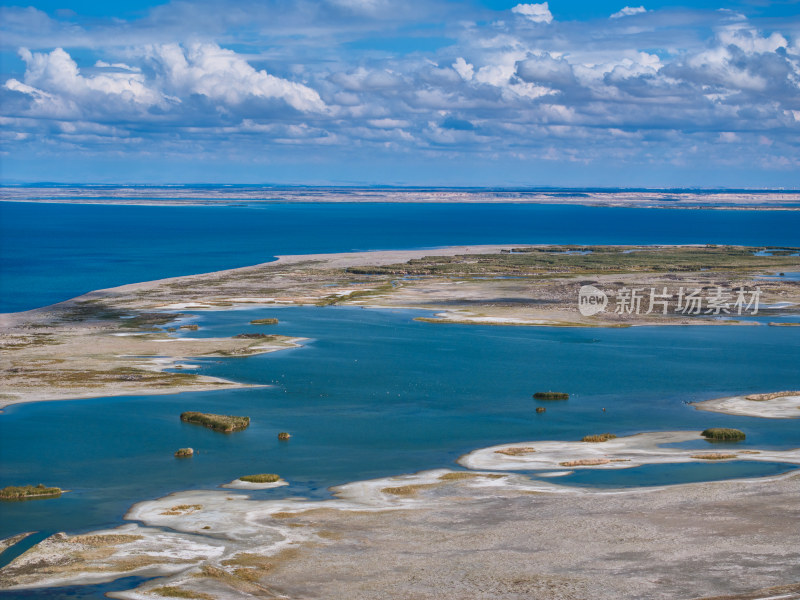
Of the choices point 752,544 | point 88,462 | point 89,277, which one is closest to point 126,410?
point 88,462

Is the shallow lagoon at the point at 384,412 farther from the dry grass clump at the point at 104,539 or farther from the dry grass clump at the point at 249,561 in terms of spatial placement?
the dry grass clump at the point at 249,561

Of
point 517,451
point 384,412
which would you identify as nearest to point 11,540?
point 517,451

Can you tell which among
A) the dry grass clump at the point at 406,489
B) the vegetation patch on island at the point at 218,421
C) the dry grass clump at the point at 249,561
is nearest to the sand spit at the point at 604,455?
the dry grass clump at the point at 406,489

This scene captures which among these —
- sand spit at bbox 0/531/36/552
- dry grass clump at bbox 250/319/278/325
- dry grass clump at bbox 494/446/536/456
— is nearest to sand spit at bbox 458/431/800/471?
dry grass clump at bbox 494/446/536/456

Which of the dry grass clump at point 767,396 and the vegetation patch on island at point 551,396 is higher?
the dry grass clump at point 767,396

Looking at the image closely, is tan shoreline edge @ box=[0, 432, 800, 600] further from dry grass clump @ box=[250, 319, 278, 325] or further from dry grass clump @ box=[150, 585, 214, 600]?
dry grass clump @ box=[250, 319, 278, 325]

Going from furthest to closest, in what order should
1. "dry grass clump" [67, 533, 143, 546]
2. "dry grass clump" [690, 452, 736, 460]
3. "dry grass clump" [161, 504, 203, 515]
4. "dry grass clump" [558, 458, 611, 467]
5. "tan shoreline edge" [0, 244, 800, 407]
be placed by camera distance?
"tan shoreline edge" [0, 244, 800, 407] → "dry grass clump" [690, 452, 736, 460] → "dry grass clump" [558, 458, 611, 467] → "dry grass clump" [161, 504, 203, 515] → "dry grass clump" [67, 533, 143, 546]

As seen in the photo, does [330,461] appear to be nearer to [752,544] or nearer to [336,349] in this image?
[752,544]
